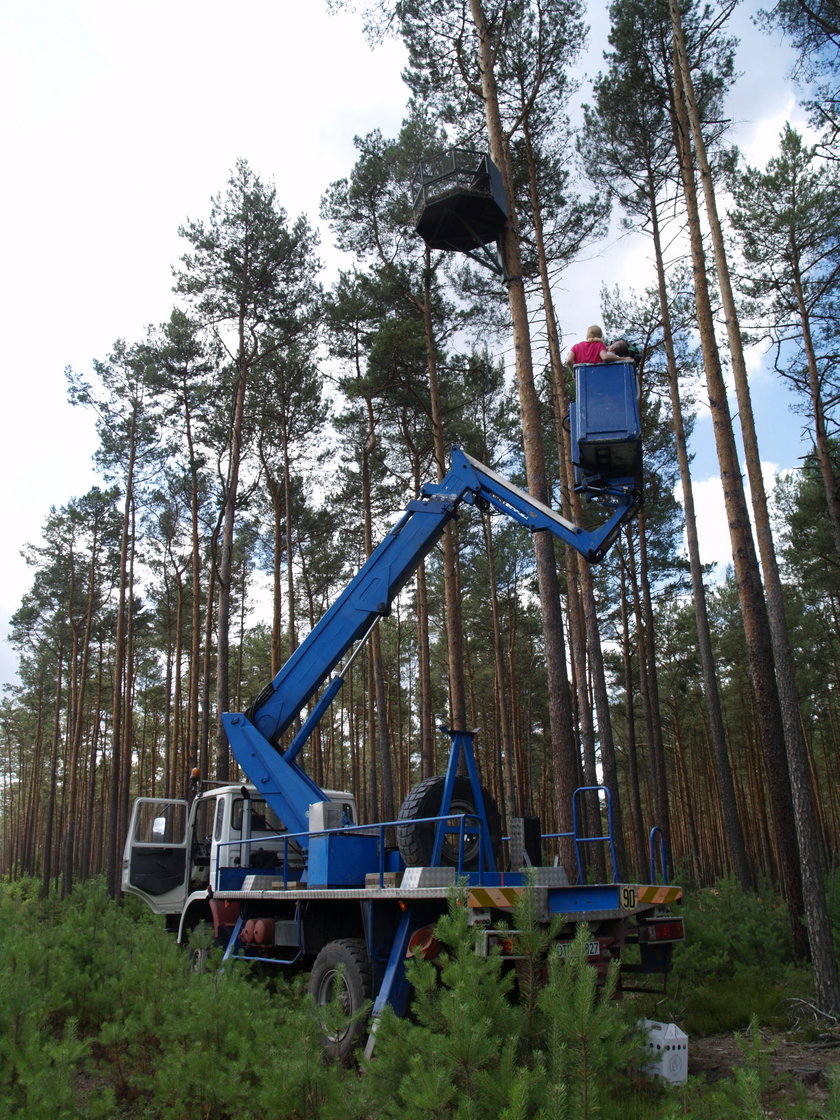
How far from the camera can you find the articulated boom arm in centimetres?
912

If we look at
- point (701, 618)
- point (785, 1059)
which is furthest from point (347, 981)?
point (701, 618)

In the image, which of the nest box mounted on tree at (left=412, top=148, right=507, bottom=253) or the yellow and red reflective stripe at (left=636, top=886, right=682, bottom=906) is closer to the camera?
the yellow and red reflective stripe at (left=636, top=886, right=682, bottom=906)

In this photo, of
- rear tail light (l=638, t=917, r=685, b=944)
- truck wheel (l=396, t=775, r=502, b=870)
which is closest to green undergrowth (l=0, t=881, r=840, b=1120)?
rear tail light (l=638, t=917, r=685, b=944)

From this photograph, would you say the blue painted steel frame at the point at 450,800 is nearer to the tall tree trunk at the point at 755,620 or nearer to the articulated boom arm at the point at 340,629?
the articulated boom arm at the point at 340,629

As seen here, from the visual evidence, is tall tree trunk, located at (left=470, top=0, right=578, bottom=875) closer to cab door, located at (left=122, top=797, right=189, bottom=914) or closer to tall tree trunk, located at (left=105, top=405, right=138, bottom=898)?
cab door, located at (left=122, top=797, right=189, bottom=914)

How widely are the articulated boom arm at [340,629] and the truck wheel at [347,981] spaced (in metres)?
1.91

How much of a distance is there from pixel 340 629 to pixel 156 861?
15.6 feet

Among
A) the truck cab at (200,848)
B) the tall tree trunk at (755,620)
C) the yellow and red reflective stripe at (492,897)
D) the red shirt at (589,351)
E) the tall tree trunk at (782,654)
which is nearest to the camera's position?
the yellow and red reflective stripe at (492,897)

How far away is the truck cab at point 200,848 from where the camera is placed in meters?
9.95

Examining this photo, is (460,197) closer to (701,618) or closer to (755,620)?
(755,620)

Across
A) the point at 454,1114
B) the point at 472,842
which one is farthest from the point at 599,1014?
the point at 472,842

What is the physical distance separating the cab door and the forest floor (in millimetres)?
6958

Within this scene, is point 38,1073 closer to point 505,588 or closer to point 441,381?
point 441,381

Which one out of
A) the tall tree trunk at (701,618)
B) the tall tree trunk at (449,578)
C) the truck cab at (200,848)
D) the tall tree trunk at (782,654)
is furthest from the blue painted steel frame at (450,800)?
the tall tree trunk at (701,618)
